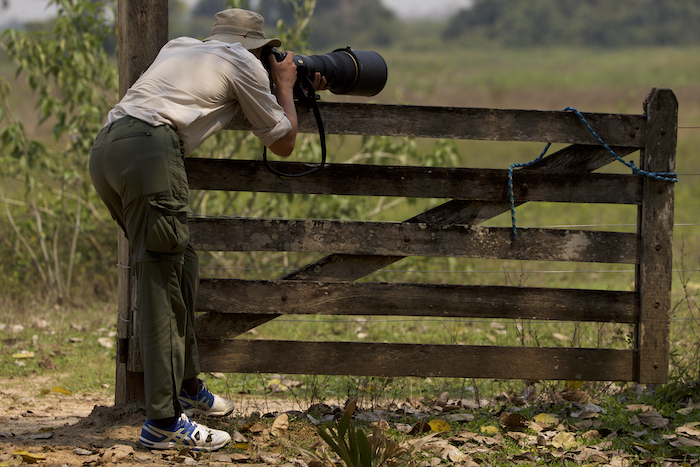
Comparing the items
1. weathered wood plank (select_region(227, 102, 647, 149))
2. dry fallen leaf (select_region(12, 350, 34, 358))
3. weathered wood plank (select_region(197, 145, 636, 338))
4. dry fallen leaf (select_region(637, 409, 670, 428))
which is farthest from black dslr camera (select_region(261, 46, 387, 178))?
dry fallen leaf (select_region(12, 350, 34, 358))

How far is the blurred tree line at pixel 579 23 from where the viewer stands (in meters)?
54.1

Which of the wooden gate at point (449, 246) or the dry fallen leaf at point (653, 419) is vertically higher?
the wooden gate at point (449, 246)

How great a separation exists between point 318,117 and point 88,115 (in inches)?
145

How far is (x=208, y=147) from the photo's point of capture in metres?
6.54

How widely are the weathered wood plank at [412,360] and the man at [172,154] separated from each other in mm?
359

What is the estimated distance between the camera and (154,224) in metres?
2.61

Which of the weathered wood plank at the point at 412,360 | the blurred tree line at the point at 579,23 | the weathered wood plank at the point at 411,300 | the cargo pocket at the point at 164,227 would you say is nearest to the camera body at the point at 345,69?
the cargo pocket at the point at 164,227

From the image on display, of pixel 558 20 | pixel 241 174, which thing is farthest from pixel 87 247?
pixel 558 20

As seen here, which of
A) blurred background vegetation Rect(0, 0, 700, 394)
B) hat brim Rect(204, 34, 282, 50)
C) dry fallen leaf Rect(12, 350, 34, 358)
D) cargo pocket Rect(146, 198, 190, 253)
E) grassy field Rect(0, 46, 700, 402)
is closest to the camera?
cargo pocket Rect(146, 198, 190, 253)

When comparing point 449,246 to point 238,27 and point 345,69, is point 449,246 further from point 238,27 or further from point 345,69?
point 238,27

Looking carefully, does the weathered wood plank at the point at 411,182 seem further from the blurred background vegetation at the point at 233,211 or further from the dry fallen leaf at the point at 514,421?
the dry fallen leaf at the point at 514,421

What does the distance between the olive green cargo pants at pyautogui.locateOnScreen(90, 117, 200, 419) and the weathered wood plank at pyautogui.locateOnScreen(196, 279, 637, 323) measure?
1.13 feet

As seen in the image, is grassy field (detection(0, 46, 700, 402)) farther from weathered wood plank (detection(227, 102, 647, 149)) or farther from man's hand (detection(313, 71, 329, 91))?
man's hand (detection(313, 71, 329, 91))

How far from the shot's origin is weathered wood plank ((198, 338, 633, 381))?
10.4ft
